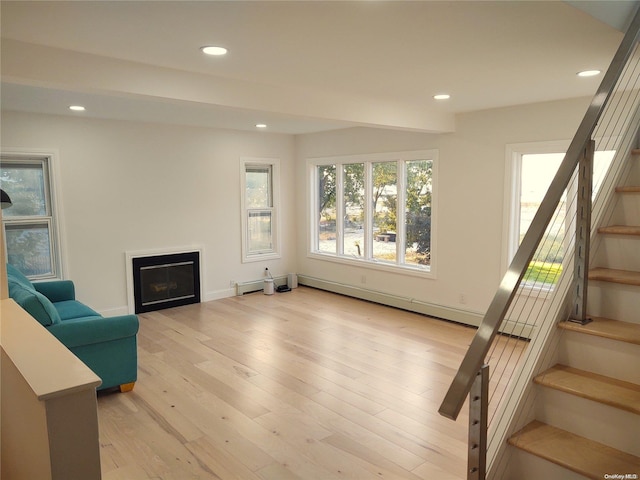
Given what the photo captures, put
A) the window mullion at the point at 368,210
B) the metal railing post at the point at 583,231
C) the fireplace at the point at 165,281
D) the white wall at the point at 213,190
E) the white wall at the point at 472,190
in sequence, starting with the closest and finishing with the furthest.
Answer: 1. the metal railing post at the point at 583,231
2. the white wall at the point at 472,190
3. the white wall at the point at 213,190
4. the fireplace at the point at 165,281
5. the window mullion at the point at 368,210

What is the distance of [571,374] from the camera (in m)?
1.88

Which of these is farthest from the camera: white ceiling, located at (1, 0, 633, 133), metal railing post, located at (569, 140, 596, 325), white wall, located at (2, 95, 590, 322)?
white wall, located at (2, 95, 590, 322)

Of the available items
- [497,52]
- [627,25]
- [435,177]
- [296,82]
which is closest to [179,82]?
[296,82]

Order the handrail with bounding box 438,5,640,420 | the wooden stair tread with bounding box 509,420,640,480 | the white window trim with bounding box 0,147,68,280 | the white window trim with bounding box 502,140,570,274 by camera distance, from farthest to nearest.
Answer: the white window trim with bounding box 0,147,68,280
the white window trim with bounding box 502,140,570,274
the wooden stair tread with bounding box 509,420,640,480
the handrail with bounding box 438,5,640,420

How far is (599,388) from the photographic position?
5.71 feet

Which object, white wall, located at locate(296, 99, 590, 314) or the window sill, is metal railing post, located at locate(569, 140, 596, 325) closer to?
white wall, located at locate(296, 99, 590, 314)

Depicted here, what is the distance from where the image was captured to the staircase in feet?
5.34

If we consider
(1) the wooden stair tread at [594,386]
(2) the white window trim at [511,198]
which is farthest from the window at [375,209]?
(1) the wooden stair tread at [594,386]

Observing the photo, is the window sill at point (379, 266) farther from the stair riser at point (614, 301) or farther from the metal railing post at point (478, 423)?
the metal railing post at point (478, 423)

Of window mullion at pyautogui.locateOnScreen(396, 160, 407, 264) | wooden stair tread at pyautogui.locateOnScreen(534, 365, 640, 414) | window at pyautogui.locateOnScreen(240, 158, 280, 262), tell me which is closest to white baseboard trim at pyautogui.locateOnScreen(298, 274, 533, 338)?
window mullion at pyautogui.locateOnScreen(396, 160, 407, 264)

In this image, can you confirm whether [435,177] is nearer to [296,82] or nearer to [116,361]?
[296,82]

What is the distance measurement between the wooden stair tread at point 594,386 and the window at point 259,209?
558cm

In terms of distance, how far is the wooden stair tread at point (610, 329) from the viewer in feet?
5.88

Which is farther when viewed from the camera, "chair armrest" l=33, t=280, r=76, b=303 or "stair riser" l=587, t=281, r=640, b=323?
"chair armrest" l=33, t=280, r=76, b=303
